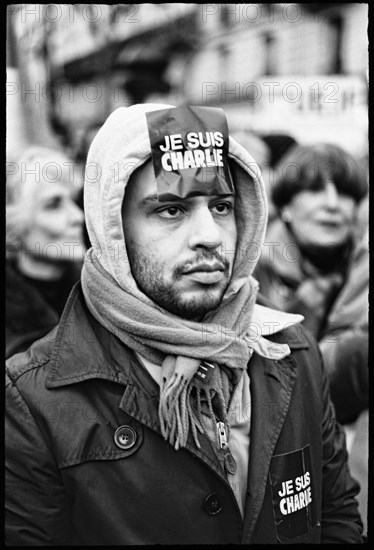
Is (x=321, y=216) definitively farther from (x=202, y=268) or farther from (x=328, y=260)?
(x=202, y=268)

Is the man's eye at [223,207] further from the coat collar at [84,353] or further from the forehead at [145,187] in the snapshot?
the coat collar at [84,353]

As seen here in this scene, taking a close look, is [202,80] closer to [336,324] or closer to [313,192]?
[313,192]

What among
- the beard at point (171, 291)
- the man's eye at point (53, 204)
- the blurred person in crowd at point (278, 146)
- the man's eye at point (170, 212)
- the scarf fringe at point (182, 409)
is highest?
the blurred person in crowd at point (278, 146)

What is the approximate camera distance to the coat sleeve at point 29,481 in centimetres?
188

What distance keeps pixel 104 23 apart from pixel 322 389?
1.70 meters

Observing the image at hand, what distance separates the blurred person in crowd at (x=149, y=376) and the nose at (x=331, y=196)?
3.04 feet

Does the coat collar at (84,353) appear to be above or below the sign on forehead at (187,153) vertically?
below

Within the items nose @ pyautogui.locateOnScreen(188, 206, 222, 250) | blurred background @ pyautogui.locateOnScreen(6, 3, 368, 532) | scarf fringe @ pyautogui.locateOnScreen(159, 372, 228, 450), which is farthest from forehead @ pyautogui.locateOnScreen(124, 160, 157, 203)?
blurred background @ pyautogui.locateOnScreen(6, 3, 368, 532)

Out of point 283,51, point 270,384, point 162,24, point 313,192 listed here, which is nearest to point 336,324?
point 313,192

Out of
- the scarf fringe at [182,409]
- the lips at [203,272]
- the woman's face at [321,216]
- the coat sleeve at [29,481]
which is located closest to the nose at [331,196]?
the woman's face at [321,216]

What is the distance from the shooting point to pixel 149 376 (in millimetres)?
1959

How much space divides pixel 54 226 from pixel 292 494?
1.45 m

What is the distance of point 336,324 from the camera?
2947 mm

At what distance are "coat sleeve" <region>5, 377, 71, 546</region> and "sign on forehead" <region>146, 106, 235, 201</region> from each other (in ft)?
2.59
